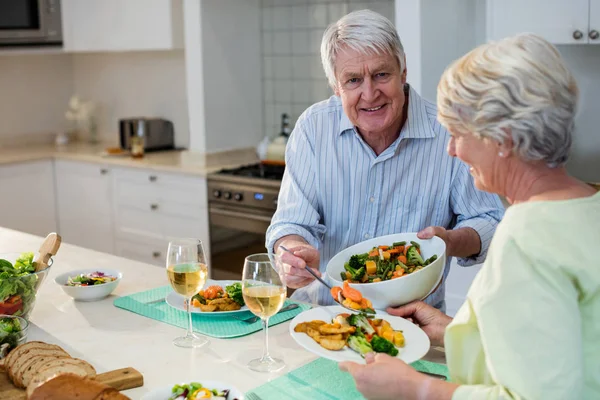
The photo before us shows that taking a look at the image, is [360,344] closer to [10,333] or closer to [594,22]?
[10,333]

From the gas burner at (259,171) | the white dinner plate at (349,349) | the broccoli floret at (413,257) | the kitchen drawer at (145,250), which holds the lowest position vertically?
the kitchen drawer at (145,250)

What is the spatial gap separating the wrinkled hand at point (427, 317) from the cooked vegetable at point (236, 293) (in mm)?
357

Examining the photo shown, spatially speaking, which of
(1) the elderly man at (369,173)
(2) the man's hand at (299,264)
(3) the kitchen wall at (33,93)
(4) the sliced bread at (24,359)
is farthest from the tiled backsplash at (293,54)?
(4) the sliced bread at (24,359)

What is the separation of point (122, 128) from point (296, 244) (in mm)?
2826

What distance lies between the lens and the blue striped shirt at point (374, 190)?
7.03 ft

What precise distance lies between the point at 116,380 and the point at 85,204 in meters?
3.39

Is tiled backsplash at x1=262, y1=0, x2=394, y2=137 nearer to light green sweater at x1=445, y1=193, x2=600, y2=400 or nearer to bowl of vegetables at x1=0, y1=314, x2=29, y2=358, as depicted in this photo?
bowl of vegetables at x1=0, y1=314, x2=29, y2=358

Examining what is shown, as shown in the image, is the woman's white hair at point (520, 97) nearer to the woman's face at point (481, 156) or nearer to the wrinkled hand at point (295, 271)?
the woman's face at point (481, 156)

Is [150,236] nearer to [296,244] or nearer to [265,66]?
[265,66]

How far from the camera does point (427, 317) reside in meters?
1.64

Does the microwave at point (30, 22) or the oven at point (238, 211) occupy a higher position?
the microwave at point (30, 22)

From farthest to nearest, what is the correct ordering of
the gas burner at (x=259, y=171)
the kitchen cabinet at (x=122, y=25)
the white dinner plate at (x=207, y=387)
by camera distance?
the kitchen cabinet at (x=122, y=25)
the gas burner at (x=259, y=171)
the white dinner plate at (x=207, y=387)

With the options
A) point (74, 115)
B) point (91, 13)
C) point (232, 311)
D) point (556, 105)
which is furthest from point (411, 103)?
point (74, 115)

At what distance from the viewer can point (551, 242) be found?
1.04m
